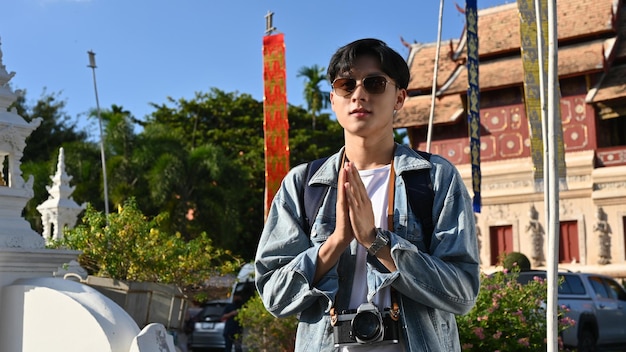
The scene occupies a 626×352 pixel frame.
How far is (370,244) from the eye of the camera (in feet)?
6.95

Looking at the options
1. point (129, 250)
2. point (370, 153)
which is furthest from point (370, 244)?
point (129, 250)

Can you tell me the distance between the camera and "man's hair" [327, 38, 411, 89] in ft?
7.74

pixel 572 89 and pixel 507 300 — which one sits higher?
pixel 572 89

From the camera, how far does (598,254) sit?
76.7ft

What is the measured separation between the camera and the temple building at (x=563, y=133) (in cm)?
2348

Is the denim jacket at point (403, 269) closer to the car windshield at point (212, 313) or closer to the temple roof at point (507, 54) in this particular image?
the car windshield at point (212, 313)

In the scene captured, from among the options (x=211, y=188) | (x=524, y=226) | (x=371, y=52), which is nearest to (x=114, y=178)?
(x=211, y=188)

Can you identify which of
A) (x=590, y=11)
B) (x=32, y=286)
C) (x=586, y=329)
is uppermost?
(x=590, y=11)

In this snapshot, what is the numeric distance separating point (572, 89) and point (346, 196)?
24187 mm

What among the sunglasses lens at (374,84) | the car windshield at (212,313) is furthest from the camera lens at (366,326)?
the car windshield at (212,313)

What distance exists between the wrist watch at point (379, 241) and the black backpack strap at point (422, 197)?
19 centimetres

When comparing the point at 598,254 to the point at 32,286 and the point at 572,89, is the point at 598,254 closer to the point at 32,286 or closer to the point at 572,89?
the point at 572,89

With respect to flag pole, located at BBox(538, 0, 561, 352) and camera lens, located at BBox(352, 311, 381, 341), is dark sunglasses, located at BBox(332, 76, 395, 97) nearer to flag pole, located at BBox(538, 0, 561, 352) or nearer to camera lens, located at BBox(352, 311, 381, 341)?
camera lens, located at BBox(352, 311, 381, 341)

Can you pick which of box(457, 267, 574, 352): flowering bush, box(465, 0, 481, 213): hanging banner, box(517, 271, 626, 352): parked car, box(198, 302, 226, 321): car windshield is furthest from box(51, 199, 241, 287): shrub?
box(198, 302, 226, 321): car windshield
